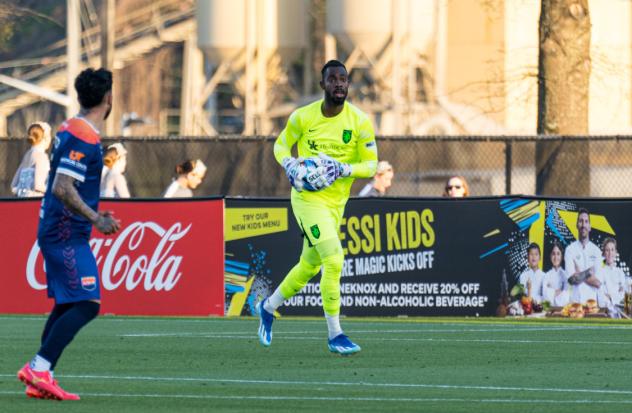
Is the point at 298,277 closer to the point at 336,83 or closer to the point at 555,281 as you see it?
the point at 336,83

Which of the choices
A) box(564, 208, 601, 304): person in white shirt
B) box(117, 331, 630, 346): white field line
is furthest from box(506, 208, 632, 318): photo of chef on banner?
box(117, 331, 630, 346): white field line

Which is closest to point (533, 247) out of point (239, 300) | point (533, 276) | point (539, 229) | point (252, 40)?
point (539, 229)

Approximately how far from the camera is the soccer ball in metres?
12.6

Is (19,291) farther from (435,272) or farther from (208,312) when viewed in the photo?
(435,272)

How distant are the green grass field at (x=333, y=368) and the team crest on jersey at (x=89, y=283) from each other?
66 centimetres

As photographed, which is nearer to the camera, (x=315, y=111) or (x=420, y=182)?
A: (x=315, y=111)

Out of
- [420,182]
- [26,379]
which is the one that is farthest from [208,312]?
[26,379]

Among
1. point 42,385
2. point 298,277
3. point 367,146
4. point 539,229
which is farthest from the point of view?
point 539,229

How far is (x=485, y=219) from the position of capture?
18.3m

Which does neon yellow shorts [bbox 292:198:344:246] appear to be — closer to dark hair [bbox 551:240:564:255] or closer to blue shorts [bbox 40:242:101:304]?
blue shorts [bbox 40:242:101:304]

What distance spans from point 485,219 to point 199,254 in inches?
125

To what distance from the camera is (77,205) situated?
373 inches

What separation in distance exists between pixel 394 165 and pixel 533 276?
17.4ft

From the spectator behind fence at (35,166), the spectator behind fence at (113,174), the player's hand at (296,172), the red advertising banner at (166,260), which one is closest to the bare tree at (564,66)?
the spectator behind fence at (113,174)
